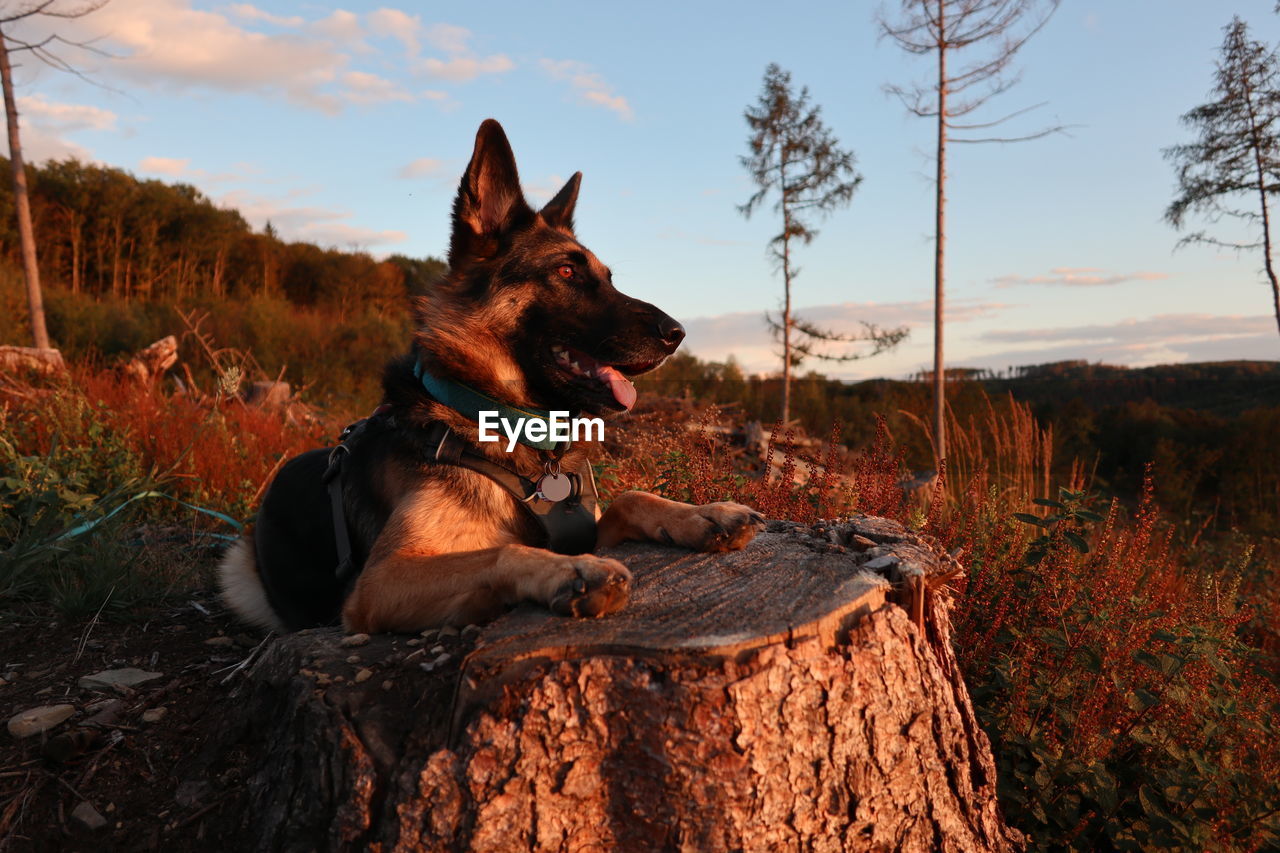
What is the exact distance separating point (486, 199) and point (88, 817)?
9.03 ft

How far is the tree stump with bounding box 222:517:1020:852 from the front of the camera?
6.21 ft

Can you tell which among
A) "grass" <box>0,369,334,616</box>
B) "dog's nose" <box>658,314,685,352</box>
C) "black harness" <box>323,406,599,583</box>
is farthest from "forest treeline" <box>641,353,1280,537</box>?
"black harness" <box>323,406,599,583</box>

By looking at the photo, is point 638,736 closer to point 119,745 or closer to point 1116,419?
point 119,745

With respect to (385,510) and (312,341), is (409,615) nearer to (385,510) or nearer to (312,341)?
(385,510)

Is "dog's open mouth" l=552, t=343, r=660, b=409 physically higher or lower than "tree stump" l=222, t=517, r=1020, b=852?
higher

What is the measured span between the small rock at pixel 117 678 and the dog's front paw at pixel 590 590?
2119 mm

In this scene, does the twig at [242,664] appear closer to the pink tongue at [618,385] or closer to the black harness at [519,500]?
the black harness at [519,500]

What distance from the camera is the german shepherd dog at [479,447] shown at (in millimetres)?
2906

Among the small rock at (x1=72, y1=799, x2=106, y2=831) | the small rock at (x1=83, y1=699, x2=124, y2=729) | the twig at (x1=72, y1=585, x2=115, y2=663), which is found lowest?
the small rock at (x1=72, y1=799, x2=106, y2=831)

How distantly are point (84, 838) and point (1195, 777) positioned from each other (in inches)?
153

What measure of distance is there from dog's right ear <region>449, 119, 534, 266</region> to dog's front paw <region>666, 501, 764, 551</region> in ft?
5.29

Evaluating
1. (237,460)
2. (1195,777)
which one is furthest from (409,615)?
(237,460)

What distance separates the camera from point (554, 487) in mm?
3070

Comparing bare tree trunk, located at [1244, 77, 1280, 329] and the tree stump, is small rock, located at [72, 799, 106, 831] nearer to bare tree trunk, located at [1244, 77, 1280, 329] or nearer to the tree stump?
the tree stump
